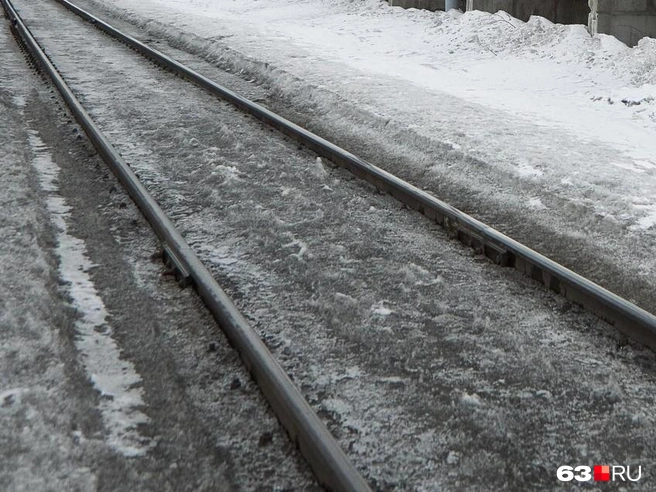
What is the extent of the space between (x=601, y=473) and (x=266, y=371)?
60.9 inches

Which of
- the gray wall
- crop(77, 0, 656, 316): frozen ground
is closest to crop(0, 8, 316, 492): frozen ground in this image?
crop(77, 0, 656, 316): frozen ground

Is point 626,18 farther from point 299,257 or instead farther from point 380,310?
point 380,310

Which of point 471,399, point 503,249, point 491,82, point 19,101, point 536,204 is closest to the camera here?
point 471,399

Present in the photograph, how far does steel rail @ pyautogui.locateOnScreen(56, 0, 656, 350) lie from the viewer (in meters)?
4.80

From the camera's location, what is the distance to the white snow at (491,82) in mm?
8508

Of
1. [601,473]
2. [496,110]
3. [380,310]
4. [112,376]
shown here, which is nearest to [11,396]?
[112,376]

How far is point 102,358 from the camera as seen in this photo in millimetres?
4508

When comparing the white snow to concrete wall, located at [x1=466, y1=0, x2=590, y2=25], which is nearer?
the white snow

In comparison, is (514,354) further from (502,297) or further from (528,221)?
(528,221)

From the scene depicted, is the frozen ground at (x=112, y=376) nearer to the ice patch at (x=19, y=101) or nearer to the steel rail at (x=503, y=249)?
the steel rail at (x=503, y=249)

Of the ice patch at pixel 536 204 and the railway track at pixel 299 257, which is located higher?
the railway track at pixel 299 257

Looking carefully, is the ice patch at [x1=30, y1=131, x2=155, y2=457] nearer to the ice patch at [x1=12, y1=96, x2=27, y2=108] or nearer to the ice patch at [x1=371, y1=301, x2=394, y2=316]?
the ice patch at [x1=371, y1=301, x2=394, y2=316]

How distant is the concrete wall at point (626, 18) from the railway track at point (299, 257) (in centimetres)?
615

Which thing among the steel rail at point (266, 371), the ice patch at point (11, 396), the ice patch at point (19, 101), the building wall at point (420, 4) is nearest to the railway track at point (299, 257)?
the steel rail at point (266, 371)
